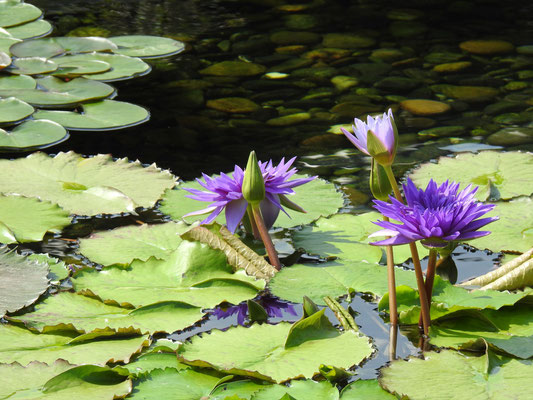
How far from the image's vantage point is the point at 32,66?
3410 millimetres

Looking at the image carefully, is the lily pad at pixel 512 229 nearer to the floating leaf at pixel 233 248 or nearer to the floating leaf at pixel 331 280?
the floating leaf at pixel 331 280

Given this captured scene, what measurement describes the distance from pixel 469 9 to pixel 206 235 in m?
3.56

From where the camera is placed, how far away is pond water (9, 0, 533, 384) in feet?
8.23

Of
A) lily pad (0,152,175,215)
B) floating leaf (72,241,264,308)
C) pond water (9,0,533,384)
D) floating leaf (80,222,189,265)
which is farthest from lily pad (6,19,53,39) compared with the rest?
floating leaf (72,241,264,308)

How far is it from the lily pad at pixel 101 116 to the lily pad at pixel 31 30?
1181 millimetres

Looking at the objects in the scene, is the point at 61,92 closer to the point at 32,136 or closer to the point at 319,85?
the point at 32,136

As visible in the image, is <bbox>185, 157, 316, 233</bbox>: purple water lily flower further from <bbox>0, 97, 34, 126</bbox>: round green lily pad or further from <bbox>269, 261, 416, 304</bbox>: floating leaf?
<bbox>0, 97, 34, 126</bbox>: round green lily pad

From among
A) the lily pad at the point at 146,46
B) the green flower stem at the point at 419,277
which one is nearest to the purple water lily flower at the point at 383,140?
the green flower stem at the point at 419,277

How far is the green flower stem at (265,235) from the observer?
159 cm

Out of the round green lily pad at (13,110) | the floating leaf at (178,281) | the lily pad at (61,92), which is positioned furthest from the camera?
the lily pad at (61,92)

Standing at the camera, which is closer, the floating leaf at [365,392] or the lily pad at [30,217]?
the floating leaf at [365,392]

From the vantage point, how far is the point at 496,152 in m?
2.35

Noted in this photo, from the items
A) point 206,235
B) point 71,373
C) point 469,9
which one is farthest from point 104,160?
point 469,9

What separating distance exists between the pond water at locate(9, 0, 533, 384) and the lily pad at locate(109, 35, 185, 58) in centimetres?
8
